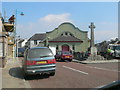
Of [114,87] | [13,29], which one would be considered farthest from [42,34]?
[114,87]

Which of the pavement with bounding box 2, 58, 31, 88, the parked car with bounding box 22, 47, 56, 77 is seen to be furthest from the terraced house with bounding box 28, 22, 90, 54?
the parked car with bounding box 22, 47, 56, 77

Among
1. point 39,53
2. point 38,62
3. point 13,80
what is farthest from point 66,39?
point 13,80

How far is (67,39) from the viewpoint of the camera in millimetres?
49844

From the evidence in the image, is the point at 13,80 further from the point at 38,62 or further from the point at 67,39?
the point at 67,39

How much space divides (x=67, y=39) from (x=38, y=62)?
39.6 m

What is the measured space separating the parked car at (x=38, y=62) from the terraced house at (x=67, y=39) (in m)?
37.4

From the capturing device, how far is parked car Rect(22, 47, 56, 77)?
10328mm

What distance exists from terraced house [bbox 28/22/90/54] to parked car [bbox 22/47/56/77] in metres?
37.4

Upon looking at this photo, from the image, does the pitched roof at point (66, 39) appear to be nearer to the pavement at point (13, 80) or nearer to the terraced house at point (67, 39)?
the terraced house at point (67, 39)

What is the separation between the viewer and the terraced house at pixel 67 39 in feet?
161

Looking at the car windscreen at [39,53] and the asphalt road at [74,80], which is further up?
the car windscreen at [39,53]

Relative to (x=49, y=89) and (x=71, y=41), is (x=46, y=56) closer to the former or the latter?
(x=49, y=89)

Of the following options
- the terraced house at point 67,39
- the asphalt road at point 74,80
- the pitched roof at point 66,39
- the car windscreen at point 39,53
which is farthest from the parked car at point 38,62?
the pitched roof at point 66,39

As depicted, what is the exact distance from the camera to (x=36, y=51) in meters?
10.9
